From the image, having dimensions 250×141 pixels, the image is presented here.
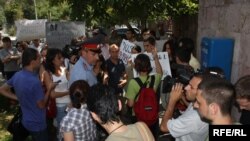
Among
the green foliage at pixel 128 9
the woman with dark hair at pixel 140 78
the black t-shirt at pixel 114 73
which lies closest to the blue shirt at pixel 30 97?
the woman with dark hair at pixel 140 78

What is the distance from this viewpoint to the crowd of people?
259 centimetres

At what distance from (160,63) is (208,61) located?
3.13ft

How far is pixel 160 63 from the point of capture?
5.64 m

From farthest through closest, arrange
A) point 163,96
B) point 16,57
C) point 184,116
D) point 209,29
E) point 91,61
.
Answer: point 16,57, point 209,29, point 163,96, point 91,61, point 184,116

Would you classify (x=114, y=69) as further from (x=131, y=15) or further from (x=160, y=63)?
(x=131, y=15)

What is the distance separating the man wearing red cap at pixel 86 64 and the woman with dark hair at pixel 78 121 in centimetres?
66

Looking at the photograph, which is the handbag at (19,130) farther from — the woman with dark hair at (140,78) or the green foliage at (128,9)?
the green foliage at (128,9)

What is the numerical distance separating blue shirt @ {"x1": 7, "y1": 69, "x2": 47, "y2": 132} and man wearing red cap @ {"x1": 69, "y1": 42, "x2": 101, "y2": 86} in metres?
0.42

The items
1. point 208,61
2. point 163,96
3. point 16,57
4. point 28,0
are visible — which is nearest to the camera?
point 208,61

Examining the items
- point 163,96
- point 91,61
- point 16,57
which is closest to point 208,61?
Result: point 163,96

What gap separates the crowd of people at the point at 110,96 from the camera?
8.48ft

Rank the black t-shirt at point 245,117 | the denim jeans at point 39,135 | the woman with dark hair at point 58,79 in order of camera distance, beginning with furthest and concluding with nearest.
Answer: the woman with dark hair at point 58,79, the denim jeans at point 39,135, the black t-shirt at point 245,117

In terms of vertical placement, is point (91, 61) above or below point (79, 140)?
above

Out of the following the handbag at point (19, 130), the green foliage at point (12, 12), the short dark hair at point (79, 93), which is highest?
the green foliage at point (12, 12)
